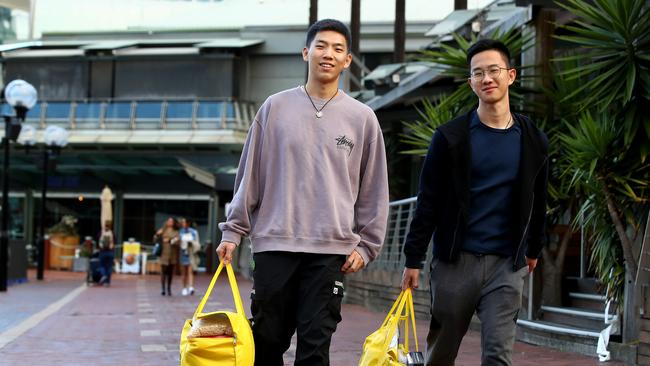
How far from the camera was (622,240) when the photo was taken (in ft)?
31.7

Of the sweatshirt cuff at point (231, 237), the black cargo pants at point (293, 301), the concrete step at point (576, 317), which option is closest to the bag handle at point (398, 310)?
the black cargo pants at point (293, 301)

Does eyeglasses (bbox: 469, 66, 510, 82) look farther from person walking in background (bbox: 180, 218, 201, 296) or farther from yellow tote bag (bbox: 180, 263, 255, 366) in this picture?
person walking in background (bbox: 180, 218, 201, 296)

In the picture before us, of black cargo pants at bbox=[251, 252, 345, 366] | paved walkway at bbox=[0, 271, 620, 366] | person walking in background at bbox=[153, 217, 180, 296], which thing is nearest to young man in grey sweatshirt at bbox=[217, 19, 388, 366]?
black cargo pants at bbox=[251, 252, 345, 366]

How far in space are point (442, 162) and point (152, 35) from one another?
42.7 m

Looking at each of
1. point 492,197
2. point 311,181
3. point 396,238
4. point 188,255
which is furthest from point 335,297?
point 188,255

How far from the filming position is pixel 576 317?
11.3 metres

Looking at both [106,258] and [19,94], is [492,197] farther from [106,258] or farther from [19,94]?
[106,258]

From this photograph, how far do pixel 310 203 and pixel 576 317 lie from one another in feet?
23.2

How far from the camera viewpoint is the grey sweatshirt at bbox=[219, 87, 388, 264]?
15.6 feet

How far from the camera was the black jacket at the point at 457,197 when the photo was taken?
4770 mm

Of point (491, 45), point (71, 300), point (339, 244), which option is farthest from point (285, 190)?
point (71, 300)

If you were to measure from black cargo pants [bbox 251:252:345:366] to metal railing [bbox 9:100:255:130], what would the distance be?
38.0 meters

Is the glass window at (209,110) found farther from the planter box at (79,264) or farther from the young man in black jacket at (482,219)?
the young man in black jacket at (482,219)

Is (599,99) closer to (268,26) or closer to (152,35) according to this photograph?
(268,26)
